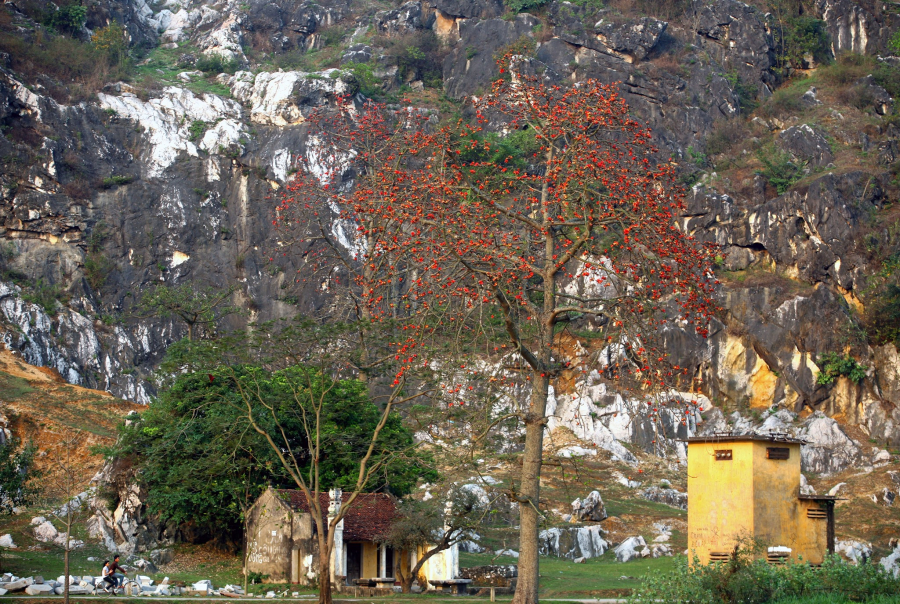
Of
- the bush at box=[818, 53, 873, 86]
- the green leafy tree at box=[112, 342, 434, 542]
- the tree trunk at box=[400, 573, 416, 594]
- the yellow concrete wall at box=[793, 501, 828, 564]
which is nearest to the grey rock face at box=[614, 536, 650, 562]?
the green leafy tree at box=[112, 342, 434, 542]

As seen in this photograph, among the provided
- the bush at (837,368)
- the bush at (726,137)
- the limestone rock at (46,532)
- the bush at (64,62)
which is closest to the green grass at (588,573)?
the limestone rock at (46,532)

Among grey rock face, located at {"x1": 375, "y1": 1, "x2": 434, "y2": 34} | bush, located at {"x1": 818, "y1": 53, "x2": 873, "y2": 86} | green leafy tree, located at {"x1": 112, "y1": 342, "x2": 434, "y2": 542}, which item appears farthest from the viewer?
grey rock face, located at {"x1": 375, "y1": 1, "x2": 434, "y2": 34}

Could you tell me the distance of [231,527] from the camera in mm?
24188

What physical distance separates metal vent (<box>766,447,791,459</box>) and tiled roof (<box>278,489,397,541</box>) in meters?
8.99

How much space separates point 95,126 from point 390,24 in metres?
23.6

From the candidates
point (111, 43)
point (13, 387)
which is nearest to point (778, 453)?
point (13, 387)

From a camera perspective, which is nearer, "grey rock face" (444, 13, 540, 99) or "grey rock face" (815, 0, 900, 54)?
"grey rock face" (815, 0, 900, 54)

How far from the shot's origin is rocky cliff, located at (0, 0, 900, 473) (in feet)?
137

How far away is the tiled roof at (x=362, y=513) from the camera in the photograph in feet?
70.7

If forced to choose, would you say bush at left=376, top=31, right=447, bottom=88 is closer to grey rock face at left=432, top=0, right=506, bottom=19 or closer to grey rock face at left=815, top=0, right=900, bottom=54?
grey rock face at left=432, top=0, right=506, bottom=19

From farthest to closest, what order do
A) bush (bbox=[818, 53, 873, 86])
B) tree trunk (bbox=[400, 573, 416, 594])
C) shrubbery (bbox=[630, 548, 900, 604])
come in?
bush (bbox=[818, 53, 873, 86]), tree trunk (bbox=[400, 573, 416, 594]), shrubbery (bbox=[630, 548, 900, 604])

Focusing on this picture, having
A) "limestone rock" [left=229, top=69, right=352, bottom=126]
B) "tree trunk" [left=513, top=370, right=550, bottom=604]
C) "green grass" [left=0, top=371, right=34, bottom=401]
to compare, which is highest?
"limestone rock" [left=229, top=69, right=352, bottom=126]

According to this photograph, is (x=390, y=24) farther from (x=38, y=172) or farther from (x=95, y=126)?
(x=38, y=172)

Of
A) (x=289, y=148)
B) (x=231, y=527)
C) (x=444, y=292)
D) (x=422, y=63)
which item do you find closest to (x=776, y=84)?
(x=422, y=63)
